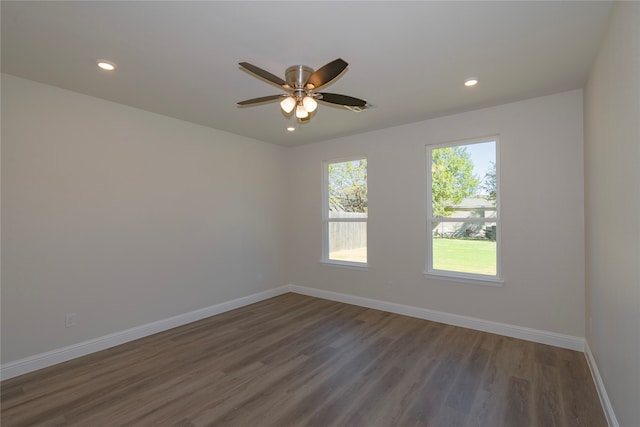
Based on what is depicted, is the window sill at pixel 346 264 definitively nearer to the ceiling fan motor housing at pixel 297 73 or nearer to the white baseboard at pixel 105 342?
the white baseboard at pixel 105 342

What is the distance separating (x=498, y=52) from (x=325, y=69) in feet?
4.76

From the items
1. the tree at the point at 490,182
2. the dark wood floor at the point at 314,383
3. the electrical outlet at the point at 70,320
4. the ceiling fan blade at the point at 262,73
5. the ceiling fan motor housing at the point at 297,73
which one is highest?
the ceiling fan motor housing at the point at 297,73

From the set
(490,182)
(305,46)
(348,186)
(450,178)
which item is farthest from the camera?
(348,186)

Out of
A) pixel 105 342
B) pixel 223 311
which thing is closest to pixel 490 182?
pixel 223 311

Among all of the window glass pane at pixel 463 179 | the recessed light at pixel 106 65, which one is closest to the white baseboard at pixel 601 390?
the window glass pane at pixel 463 179

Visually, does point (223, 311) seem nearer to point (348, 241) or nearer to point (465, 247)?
point (348, 241)

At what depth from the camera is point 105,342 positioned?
3.11 m

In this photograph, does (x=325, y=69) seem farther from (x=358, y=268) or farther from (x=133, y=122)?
(x=358, y=268)

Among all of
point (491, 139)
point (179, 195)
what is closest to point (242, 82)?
point (179, 195)

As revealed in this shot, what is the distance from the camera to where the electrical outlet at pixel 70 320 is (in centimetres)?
287

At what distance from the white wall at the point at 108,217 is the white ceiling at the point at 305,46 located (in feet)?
1.38

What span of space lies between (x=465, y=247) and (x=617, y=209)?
2.04 m

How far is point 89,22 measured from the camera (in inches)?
74.7

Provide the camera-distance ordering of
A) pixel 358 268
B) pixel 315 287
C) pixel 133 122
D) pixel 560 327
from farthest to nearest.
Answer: pixel 315 287 < pixel 358 268 < pixel 133 122 < pixel 560 327
